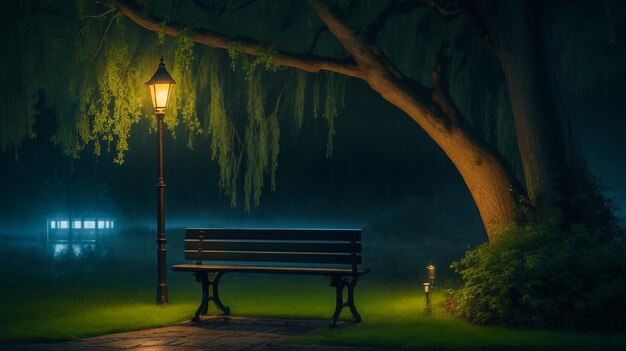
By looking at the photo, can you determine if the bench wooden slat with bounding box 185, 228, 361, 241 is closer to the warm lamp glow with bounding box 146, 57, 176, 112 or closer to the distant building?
the warm lamp glow with bounding box 146, 57, 176, 112

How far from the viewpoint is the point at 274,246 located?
407 inches

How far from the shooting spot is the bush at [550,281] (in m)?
9.09

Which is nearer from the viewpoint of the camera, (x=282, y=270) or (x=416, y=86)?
(x=282, y=270)

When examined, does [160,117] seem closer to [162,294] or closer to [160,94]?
[160,94]

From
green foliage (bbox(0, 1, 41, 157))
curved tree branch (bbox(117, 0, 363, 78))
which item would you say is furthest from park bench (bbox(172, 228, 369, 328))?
green foliage (bbox(0, 1, 41, 157))

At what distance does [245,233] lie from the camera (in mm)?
10508

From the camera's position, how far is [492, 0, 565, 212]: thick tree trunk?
10.9 metres

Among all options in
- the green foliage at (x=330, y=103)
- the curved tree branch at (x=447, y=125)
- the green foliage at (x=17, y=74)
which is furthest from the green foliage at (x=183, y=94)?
the curved tree branch at (x=447, y=125)

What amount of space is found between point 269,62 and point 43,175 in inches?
2308

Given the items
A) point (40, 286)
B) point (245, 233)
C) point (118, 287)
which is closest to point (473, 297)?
point (245, 233)

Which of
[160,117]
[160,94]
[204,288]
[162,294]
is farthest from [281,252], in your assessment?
[160,94]

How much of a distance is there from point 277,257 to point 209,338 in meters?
1.84

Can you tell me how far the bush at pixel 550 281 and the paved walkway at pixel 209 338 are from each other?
1823 mm

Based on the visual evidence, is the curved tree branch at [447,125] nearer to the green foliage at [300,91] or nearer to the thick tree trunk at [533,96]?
the thick tree trunk at [533,96]
